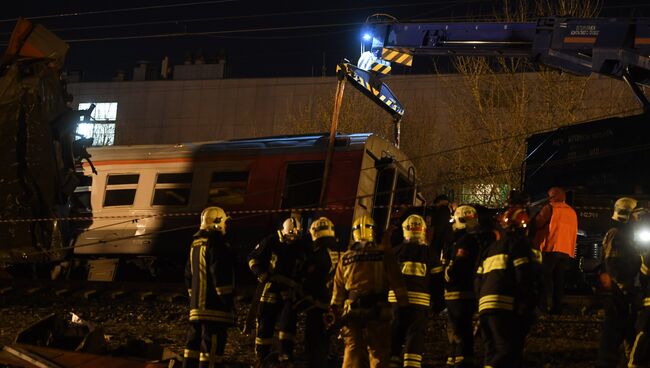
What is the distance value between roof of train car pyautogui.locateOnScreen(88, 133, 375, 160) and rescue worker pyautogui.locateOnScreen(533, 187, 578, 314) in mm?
5195

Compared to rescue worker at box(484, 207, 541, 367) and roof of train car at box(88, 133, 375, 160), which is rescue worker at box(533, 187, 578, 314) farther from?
roof of train car at box(88, 133, 375, 160)

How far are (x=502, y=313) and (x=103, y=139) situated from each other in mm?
45183

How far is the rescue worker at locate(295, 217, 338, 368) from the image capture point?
9.98m

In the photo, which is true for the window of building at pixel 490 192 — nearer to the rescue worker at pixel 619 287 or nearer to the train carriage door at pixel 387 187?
the train carriage door at pixel 387 187

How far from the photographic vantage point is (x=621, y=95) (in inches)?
1299

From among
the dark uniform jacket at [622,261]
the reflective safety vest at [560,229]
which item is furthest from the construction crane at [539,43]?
the dark uniform jacket at [622,261]

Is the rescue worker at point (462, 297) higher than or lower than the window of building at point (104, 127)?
lower

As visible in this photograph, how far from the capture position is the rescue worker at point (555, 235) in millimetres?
11914

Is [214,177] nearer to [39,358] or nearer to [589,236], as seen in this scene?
[589,236]

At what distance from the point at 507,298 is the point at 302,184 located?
28.4 ft

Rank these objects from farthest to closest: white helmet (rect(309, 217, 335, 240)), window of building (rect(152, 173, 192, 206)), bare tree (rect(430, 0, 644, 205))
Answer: bare tree (rect(430, 0, 644, 205))
window of building (rect(152, 173, 192, 206))
white helmet (rect(309, 217, 335, 240))

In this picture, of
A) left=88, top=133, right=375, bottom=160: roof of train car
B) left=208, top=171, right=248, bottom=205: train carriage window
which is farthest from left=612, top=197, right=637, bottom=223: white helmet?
left=208, top=171, right=248, bottom=205: train carriage window

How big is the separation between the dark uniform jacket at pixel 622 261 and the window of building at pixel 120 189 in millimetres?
10933

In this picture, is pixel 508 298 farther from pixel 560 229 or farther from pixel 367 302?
pixel 560 229
